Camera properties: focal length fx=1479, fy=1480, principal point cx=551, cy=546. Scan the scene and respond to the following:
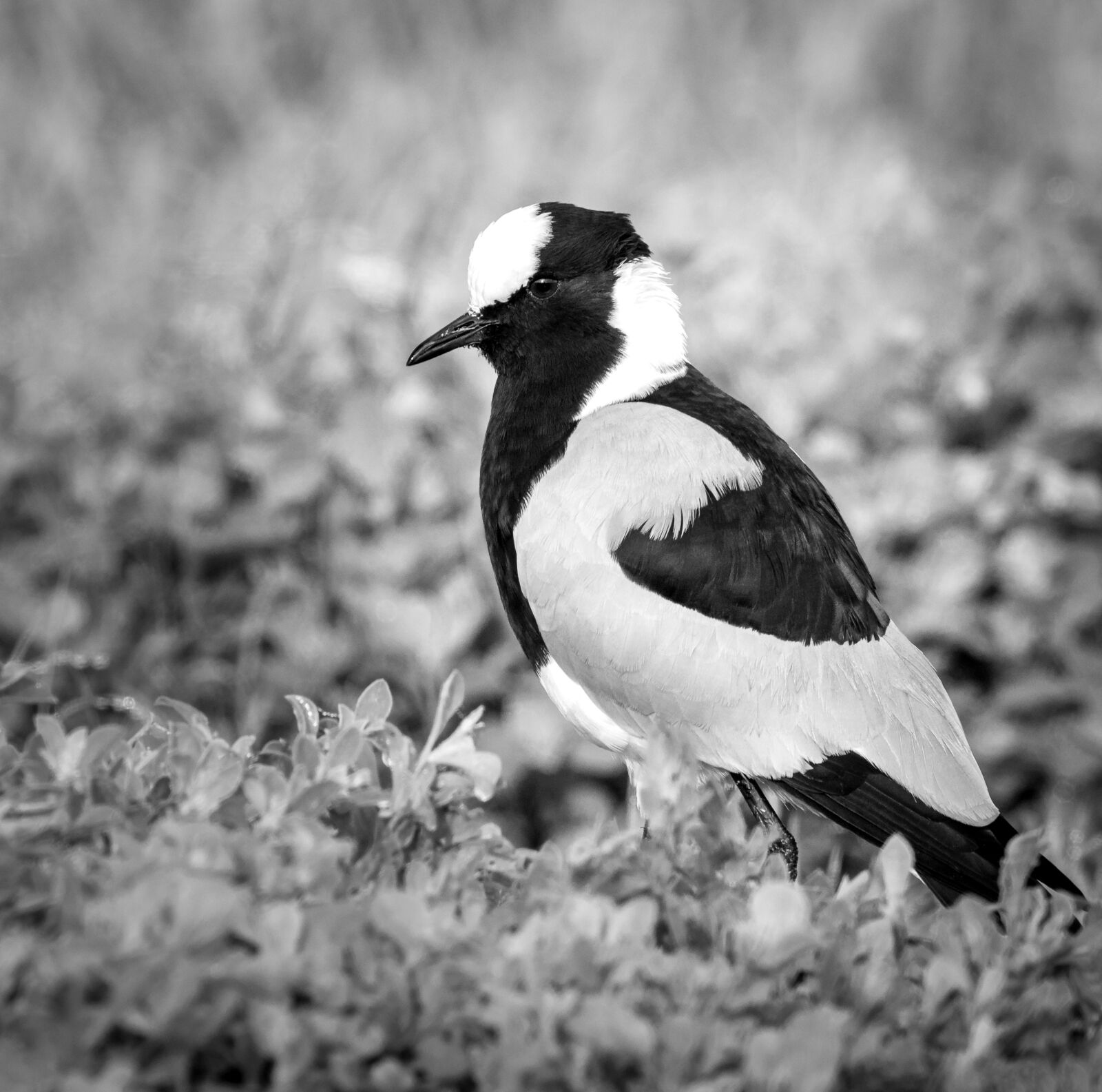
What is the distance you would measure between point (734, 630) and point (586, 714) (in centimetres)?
33

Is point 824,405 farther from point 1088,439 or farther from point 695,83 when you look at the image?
point 695,83

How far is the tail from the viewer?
2.50m

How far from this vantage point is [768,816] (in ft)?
9.26

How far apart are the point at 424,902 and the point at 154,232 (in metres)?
4.82

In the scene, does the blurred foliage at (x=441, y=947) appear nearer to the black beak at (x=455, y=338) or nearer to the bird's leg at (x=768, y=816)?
the bird's leg at (x=768, y=816)

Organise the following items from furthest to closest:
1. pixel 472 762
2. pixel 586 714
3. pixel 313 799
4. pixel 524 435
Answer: pixel 524 435, pixel 586 714, pixel 472 762, pixel 313 799

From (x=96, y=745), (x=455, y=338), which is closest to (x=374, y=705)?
(x=96, y=745)

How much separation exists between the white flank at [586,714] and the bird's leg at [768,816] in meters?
0.22

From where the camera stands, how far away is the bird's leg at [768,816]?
2.72 m

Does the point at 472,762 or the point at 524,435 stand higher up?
the point at 524,435

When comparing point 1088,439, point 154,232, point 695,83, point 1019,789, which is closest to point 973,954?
point 1019,789

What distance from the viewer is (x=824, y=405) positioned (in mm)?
4551

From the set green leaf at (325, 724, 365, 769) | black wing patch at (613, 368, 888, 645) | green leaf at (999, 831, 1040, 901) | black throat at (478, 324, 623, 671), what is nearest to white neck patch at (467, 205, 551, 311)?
black throat at (478, 324, 623, 671)

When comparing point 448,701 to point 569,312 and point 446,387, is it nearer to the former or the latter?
point 569,312
